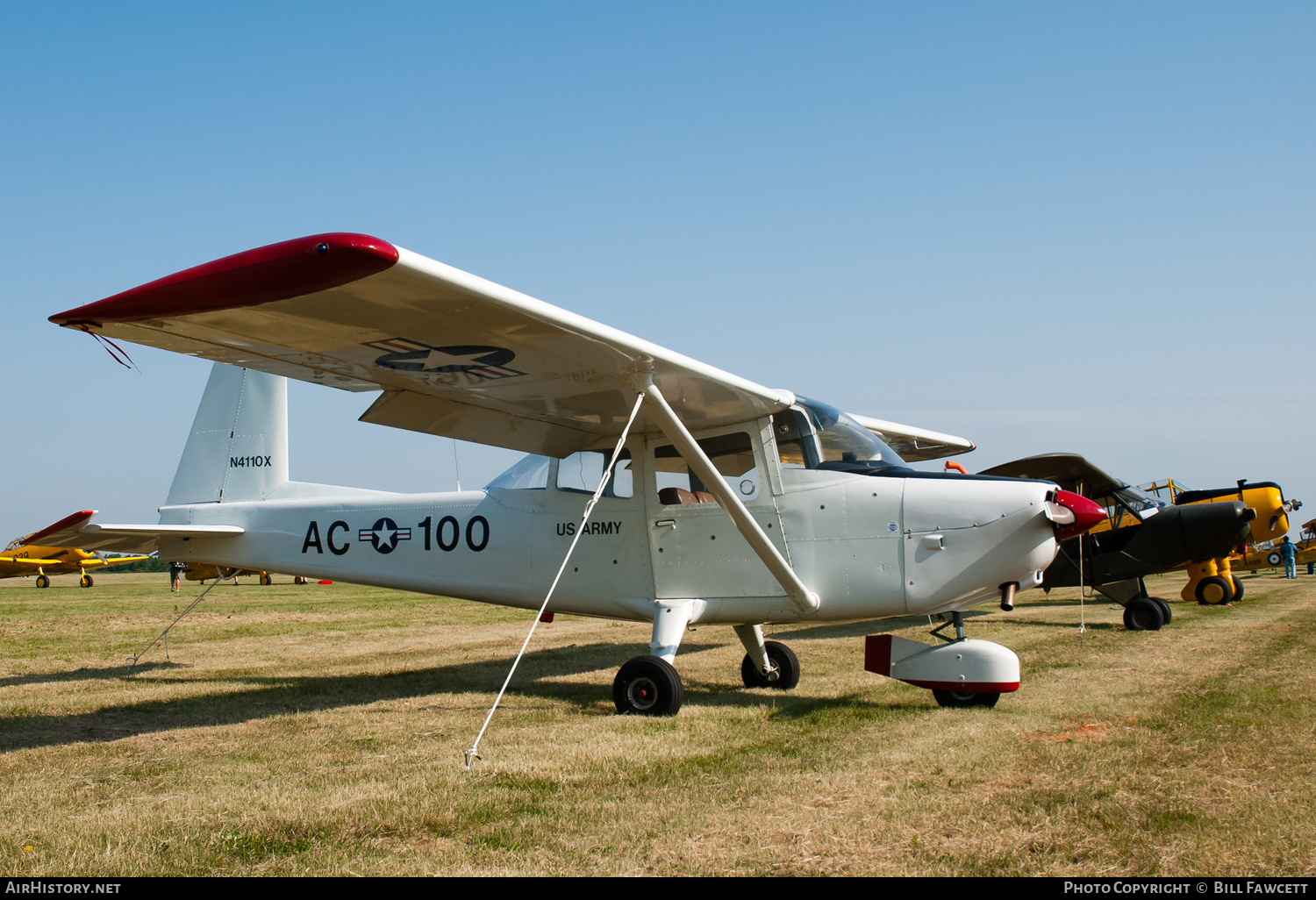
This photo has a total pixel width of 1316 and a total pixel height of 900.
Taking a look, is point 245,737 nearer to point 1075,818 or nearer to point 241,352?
point 241,352

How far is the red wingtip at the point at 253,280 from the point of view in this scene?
4.07m

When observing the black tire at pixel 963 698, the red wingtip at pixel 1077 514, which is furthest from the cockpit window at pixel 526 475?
the red wingtip at pixel 1077 514

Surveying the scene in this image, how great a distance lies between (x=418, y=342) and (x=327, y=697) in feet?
12.1

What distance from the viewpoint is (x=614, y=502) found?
769cm

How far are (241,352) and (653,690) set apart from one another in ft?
11.7

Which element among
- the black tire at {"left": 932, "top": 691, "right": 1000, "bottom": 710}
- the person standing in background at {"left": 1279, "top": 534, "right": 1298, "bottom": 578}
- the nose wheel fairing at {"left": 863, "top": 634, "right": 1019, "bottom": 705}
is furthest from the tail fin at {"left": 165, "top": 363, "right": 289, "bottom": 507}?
the person standing in background at {"left": 1279, "top": 534, "right": 1298, "bottom": 578}

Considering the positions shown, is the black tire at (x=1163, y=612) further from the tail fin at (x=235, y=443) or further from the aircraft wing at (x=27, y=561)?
the aircraft wing at (x=27, y=561)

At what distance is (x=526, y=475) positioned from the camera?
27.2 ft

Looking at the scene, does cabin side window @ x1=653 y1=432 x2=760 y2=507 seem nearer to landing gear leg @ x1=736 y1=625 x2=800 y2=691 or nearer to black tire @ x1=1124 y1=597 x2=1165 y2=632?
landing gear leg @ x1=736 y1=625 x2=800 y2=691

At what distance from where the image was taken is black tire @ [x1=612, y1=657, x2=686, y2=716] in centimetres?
637

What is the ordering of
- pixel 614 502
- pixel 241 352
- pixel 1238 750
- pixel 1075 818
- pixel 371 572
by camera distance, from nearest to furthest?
pixel 1075 818
pixel 1238 750
pixel 241 352
pixel 614 502
pixel 371 572

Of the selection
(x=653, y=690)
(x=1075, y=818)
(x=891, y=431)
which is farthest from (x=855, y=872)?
(x=891, y=431)

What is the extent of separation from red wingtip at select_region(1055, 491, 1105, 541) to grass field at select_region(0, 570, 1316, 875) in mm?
1224

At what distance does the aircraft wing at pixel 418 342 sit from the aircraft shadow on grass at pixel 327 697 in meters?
2.24
